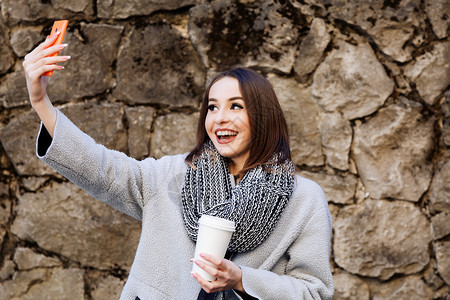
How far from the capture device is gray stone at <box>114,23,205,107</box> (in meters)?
2.83

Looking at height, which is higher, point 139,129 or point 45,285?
point 139,129

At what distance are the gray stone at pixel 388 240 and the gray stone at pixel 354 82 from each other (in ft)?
1.60

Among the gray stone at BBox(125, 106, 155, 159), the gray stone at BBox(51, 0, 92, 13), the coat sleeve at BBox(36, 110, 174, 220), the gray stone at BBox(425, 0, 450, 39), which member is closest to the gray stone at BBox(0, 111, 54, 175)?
the gray stone at BBox(125, 106, 155, 159)

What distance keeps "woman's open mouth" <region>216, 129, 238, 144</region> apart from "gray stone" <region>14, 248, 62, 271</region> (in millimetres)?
1635

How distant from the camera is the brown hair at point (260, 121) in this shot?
5.57 feet

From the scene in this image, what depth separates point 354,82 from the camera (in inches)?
108

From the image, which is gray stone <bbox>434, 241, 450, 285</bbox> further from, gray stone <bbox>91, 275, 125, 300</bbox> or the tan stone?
the tan stone

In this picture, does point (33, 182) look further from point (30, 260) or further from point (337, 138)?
point (337, 138)

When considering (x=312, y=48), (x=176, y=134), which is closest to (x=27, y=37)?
(x=176, y=134)

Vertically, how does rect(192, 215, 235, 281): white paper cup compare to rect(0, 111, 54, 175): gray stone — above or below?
above

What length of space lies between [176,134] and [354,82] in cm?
94

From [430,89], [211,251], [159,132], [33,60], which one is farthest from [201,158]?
[430,89]

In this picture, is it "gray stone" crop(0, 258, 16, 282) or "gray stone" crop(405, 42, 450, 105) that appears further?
"gray stone" crop(0, 258, 16, 282)

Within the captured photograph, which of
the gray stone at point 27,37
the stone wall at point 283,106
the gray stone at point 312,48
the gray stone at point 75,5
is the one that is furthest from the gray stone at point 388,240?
the gray stone at point 27,37
